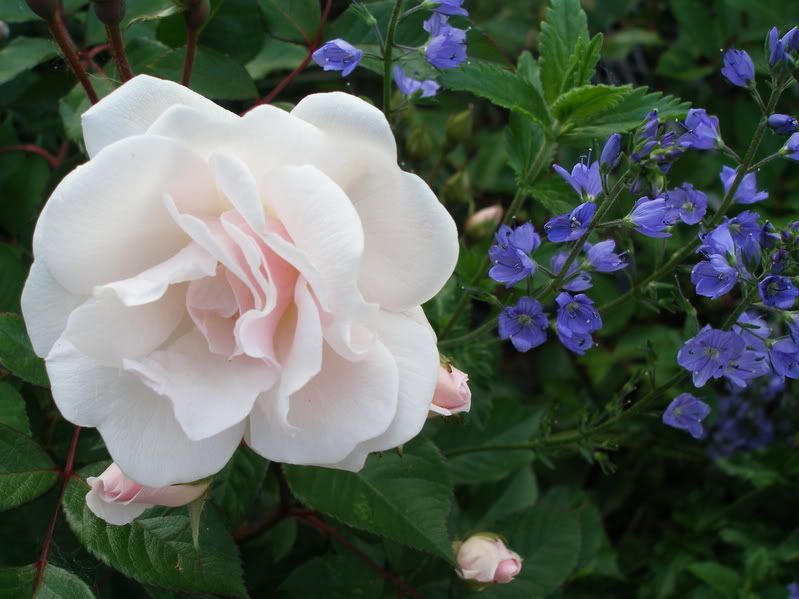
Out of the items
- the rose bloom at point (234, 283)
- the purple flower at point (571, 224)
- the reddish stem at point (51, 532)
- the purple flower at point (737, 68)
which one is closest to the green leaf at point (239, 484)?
the reddish stem at point (51, 532)

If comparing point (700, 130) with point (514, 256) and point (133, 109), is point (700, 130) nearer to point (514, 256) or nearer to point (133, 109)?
point (514, 256)

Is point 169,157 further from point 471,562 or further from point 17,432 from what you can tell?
point 471,562

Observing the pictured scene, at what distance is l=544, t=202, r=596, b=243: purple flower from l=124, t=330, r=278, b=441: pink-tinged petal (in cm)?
28

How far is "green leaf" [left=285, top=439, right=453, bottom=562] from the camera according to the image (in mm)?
816

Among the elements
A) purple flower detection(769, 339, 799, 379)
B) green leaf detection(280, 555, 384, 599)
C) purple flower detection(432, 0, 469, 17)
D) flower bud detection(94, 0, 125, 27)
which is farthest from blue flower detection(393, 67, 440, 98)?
green leaf detection(280, 555, 384, 599)

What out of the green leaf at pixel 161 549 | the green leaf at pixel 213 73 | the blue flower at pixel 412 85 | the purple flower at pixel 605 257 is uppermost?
the green leaf at pixel 213 73

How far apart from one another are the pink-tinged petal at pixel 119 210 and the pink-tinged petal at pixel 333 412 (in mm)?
133

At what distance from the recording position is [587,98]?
75cm

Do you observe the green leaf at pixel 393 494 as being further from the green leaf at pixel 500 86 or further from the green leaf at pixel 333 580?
the green leaf at pixel 500 86

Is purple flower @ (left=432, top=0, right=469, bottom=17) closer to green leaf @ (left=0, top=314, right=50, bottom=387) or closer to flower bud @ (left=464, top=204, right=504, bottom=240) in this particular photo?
flower bud @ (left=464, top=204, right=504, bottom=240)

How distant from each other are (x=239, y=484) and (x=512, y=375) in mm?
1076

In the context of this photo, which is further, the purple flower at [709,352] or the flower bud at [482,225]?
the flower bud at [482,225]

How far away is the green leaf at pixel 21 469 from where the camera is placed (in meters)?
0.73

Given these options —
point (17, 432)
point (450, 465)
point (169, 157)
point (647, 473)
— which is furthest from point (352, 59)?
point (647, 473)
